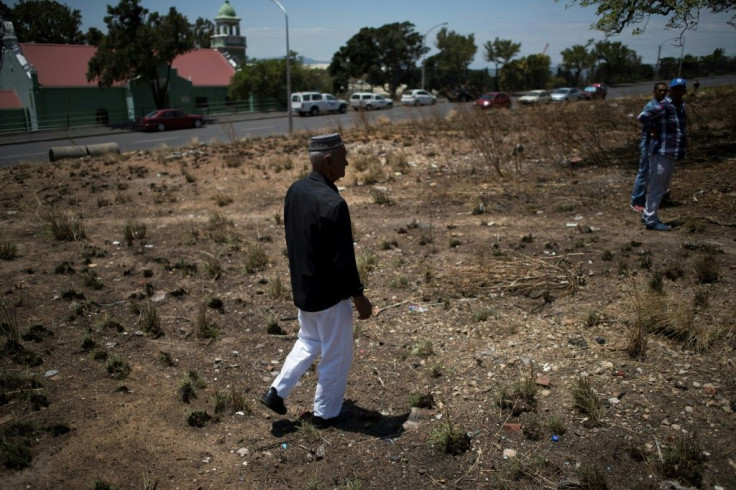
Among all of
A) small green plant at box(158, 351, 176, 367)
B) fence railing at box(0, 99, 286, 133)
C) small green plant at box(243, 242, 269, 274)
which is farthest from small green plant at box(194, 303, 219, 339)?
fence railing at box(0, 99, 286, 133)

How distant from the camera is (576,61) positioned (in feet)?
195

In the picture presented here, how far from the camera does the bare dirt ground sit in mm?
3324

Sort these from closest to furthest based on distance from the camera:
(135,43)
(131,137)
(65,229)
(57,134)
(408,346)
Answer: (408,346)
(65,229)
(131,137)
(57,134)
(135,43)

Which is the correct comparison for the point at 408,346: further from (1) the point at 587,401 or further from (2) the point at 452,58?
(2) the point at 452,58

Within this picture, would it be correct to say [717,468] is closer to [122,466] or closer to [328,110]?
[122,466]

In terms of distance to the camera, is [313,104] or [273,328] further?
[313,104]

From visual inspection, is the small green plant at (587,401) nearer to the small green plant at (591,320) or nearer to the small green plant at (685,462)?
the small green plant at (685,462)

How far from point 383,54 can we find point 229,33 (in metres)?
21.3

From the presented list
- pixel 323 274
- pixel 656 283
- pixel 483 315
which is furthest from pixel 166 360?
pixel 656 283

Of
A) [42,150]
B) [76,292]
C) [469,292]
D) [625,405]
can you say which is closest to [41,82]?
[42,150]

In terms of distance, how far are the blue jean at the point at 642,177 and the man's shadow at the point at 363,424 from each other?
5.57 m

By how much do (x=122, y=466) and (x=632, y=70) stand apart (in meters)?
58.8

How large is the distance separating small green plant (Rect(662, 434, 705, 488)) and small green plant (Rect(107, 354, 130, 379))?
3867 millimetres

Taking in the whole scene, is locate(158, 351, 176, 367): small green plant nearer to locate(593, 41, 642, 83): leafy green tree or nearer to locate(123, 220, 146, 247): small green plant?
locate(123, 220, 146, 247): small green plant
